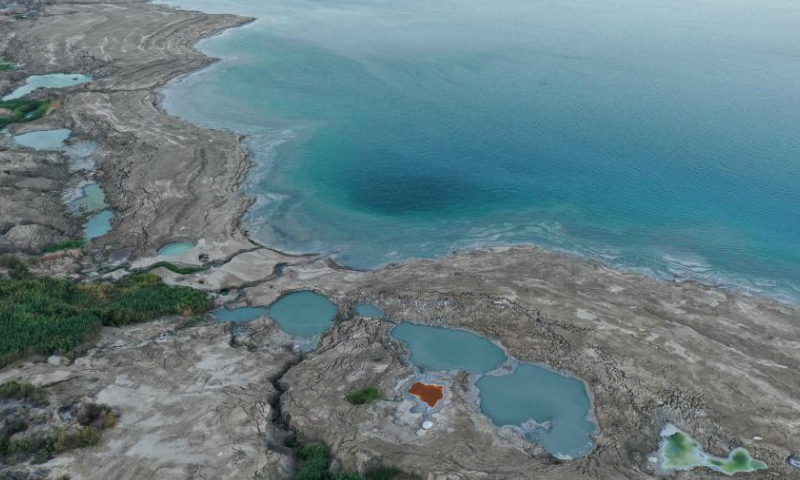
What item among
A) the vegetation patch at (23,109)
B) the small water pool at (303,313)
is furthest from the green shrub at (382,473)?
the vegetation patch at (23,109)

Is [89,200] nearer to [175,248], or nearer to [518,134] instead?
[175,248]

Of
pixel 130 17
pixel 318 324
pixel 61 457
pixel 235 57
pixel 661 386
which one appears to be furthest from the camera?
pixel 130 17

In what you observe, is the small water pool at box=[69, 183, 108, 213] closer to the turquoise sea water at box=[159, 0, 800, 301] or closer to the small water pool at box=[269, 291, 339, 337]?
the turquoise sea water at box=[159, 0, 800, 301]

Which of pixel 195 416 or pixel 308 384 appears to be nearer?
pixel 195 416

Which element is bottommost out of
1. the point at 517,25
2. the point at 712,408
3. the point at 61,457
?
the point at 61,457

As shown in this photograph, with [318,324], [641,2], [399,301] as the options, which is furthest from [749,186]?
[641,2]

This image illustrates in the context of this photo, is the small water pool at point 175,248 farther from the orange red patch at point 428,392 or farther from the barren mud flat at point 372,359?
the orange red patch at point 428,392

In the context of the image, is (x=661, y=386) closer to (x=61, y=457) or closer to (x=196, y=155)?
(x=61, y=457)
